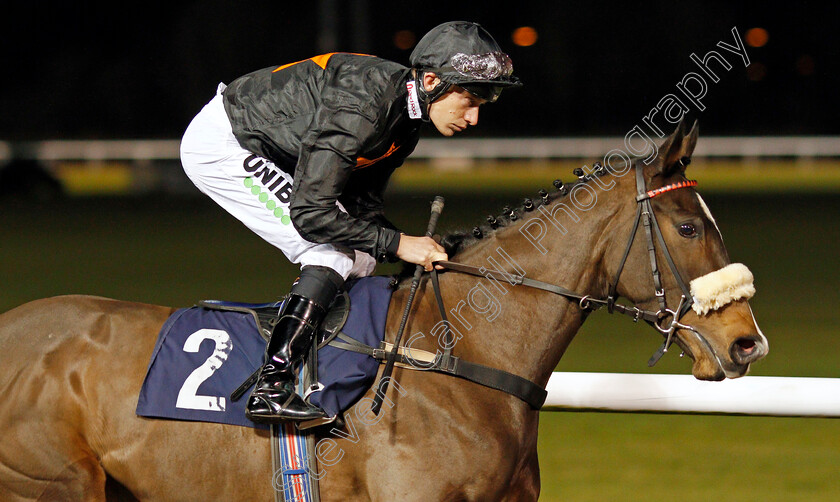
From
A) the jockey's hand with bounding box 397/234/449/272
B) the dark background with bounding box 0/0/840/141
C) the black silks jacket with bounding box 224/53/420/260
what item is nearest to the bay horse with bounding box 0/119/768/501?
the jockey's hand with bounding box 397/234/449/272

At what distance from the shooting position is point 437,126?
9.57ft

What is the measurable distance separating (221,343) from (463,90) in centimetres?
103

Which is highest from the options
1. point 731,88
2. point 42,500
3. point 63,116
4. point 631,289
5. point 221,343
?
point 731,88

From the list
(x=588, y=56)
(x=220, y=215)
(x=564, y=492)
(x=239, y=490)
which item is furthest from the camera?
(x=588, y=56)

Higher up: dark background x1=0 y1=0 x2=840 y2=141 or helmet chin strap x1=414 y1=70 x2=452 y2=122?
dark background x1=0 y1=0 x2=840 y2=141

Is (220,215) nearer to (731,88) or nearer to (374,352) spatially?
(374,352)

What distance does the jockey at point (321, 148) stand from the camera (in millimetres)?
2732

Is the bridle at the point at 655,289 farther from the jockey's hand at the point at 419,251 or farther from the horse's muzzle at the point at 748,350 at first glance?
the jockey's hand at the point at 419,251

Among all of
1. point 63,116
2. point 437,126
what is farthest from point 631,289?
point 63,116

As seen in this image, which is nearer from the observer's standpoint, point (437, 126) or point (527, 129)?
point (437, 126)

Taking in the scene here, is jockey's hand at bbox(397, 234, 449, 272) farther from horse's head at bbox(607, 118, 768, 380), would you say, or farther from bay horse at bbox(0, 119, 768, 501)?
horse's head at bbox(607, 118, 768, 380)

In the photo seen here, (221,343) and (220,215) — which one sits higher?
(220,215)

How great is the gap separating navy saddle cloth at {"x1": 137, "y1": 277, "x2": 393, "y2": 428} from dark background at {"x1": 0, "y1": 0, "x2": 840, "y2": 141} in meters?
26.6

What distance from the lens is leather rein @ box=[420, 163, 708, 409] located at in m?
2.70
